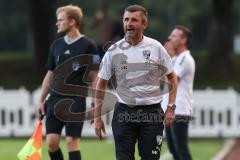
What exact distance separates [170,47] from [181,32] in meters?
0.29

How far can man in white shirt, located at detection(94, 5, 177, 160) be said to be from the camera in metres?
8.23

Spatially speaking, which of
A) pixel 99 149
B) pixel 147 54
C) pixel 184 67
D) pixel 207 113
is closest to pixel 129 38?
pixel 147 54

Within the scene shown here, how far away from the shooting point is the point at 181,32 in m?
10.8

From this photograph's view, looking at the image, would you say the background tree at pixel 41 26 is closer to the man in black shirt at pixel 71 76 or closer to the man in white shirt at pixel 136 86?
the man in black shirt at pixel 71 76

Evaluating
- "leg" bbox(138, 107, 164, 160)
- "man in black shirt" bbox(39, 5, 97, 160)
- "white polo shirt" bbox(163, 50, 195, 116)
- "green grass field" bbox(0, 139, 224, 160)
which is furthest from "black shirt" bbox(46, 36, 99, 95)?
"green grass field" bbox(0, 139, 224, 160)

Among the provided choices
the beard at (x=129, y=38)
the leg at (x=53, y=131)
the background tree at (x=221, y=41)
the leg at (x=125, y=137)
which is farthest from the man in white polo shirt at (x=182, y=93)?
the background tree at (x=221, y=41)

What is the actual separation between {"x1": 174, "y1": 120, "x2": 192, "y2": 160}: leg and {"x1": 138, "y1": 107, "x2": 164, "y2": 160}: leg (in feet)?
7.22

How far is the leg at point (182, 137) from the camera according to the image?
10.5m

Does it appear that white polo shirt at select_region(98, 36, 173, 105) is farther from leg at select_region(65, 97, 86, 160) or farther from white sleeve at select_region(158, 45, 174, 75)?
leg at select_region(65, 97, 86, 160)

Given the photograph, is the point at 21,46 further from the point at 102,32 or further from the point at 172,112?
the point at 172,112

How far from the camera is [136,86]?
8.33 m

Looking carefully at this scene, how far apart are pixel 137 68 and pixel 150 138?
73 centimetres

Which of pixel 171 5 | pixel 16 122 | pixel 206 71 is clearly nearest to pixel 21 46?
pixel 171 5

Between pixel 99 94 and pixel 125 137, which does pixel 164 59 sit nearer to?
pixel 99 94
